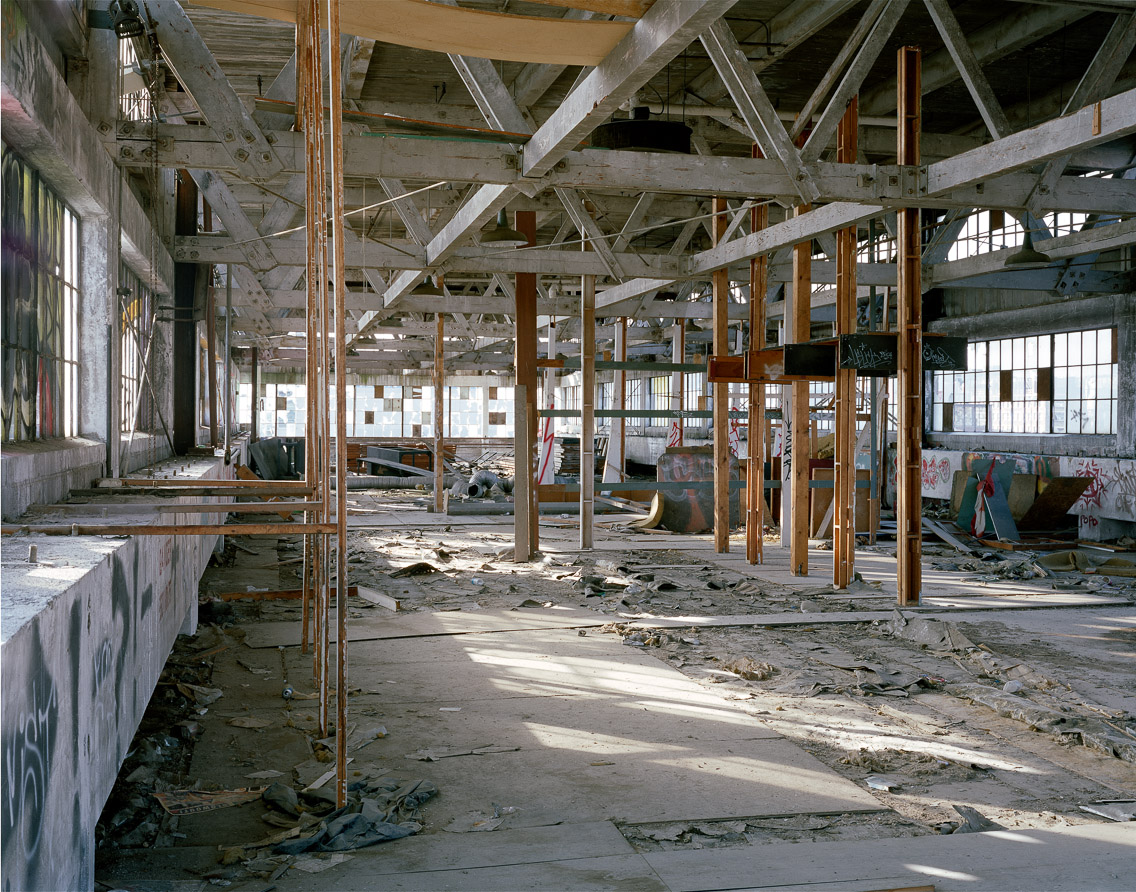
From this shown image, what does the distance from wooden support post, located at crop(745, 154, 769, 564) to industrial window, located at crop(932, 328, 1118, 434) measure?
8.47 meters

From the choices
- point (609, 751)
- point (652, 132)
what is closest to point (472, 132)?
→ point (652, 132)

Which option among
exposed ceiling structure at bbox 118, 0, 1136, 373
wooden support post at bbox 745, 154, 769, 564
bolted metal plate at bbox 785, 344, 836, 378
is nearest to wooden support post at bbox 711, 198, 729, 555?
exposed ceiling structure at bbox 118, 0, 1136, 373

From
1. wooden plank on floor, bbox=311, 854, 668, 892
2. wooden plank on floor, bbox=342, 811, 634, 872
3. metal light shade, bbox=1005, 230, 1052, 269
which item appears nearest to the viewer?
wooden plank on floor, bbox=311, 854, 668, 892

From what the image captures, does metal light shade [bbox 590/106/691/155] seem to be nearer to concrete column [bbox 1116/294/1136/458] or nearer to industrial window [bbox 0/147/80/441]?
industrial window [bbox 0/147/80/441]

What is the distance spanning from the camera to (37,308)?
6.49 m

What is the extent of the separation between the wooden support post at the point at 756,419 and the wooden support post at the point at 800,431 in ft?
2.95

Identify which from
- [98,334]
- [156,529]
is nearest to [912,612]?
[156,529]

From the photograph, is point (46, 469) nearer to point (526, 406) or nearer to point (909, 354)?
point (909, 354)

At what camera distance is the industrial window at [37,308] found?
579cm

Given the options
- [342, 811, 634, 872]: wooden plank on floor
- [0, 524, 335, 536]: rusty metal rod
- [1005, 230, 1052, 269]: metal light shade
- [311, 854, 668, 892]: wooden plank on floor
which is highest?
[1005, 230, 1052, 269]: metal light shade

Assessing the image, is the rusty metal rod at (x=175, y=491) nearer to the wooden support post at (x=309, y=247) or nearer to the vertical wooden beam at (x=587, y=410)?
the wooden support post at (x=309, y=247)

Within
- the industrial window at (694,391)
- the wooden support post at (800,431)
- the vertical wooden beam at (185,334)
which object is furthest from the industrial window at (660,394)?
the vertical wooden beam at (185,334)

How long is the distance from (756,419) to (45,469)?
29.9 feet

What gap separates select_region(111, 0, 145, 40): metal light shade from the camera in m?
7.09
